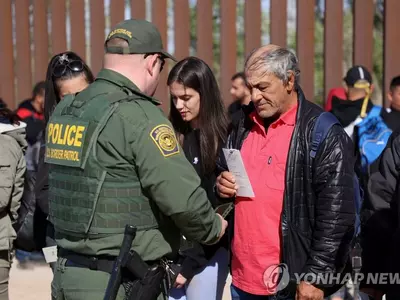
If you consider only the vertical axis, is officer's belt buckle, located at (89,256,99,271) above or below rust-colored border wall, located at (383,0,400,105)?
below

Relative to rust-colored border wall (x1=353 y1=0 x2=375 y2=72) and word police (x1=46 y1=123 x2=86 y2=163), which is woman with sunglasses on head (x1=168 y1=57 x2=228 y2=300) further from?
rust-colored border wall (x1=353 y1=0 x2=375 y2=72)

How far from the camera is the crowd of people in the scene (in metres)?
3.11

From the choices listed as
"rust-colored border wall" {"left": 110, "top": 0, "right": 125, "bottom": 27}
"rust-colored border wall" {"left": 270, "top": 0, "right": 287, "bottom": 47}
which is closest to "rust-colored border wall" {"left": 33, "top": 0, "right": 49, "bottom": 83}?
"rust-colored border wall" {"left": 110, "top": 0, "right": 125, "bottom": 27}

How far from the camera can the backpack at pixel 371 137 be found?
6.03 meters

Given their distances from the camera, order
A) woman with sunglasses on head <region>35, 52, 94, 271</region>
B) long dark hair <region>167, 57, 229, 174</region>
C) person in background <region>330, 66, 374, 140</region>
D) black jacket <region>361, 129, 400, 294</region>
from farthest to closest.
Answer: person in background <region>330, 66, 374, 140</region> < woman with sunglasses on head <region>35, 52, 94, 271</region> < long dark hair <region>167, 57, 229, 174</region> < black jacket <region>361, 129, 400, 294</region>

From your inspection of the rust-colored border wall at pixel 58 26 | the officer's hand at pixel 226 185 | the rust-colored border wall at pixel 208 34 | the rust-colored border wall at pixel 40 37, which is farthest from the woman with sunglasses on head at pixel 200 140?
the rust-colored border wall at pixel 40 37

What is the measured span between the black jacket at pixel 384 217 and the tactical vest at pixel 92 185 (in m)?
1.46

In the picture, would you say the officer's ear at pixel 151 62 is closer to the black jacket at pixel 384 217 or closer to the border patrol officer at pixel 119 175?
the border patrol officer at pixel 119 175

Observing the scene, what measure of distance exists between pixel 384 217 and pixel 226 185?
1032 millimetres

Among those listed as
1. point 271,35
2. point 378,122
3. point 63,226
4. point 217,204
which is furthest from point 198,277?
point 271,35

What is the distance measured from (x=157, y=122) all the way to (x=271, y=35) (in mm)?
5353

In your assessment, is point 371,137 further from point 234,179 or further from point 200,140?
point 234,179

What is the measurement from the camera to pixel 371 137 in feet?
20.0

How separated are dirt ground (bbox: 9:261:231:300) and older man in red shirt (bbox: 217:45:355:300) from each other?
293cm
